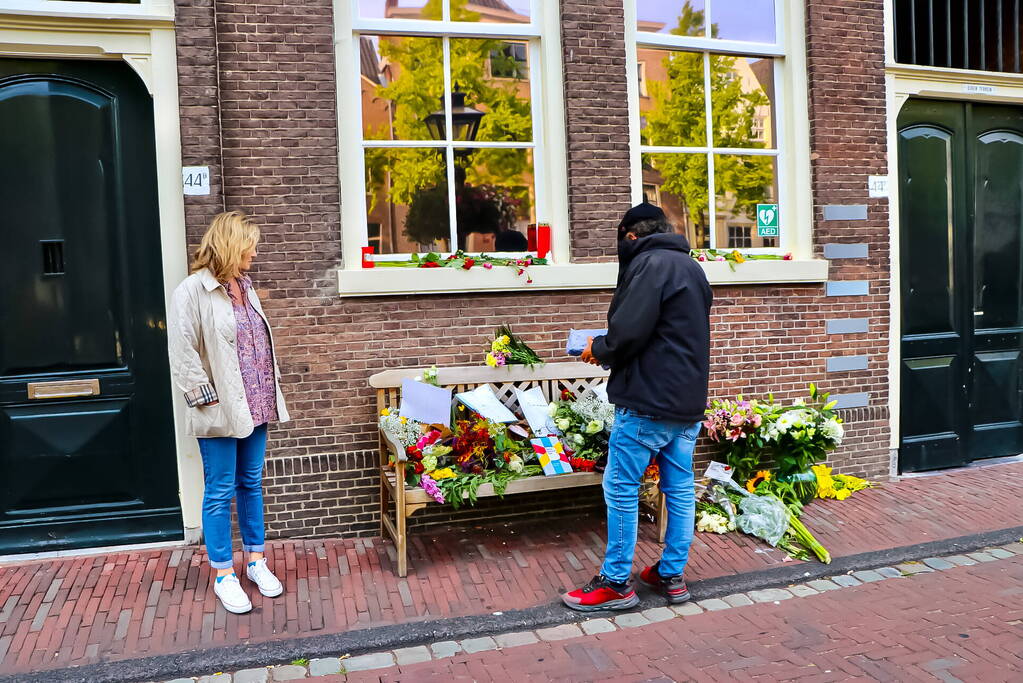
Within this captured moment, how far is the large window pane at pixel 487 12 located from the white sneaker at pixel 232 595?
388cm

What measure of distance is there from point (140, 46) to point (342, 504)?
121 inches

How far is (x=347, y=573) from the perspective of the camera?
4691 millimetres

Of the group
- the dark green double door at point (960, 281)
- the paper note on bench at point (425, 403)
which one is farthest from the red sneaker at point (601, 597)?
the dark green double door at point (960, 281)

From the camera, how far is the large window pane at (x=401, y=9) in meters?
5.45

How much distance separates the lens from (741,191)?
634 centimetres

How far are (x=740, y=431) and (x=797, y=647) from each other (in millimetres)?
2065

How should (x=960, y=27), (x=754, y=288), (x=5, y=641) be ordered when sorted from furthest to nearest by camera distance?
(x=960, y=27), (x=754, y=288), (x=5, y=641)

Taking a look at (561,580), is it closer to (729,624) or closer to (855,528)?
→ (729,624)

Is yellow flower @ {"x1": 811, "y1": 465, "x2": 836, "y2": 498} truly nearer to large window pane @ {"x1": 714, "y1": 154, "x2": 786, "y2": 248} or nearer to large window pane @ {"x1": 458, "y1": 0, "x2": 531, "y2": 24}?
large window pane @ {"x1": 714, "y1": 154, "x2": 786, "y2": 248}

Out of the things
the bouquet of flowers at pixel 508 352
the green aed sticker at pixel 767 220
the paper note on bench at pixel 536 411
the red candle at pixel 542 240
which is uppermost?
the green aed sticker at pixel 767 220

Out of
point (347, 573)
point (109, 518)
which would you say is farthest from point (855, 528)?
point (109, 518)

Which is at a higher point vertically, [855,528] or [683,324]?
[683,324]

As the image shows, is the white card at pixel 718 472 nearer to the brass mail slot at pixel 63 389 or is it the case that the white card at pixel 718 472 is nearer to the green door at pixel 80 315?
the green door at pixel 80 315

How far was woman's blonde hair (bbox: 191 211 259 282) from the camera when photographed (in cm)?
405
